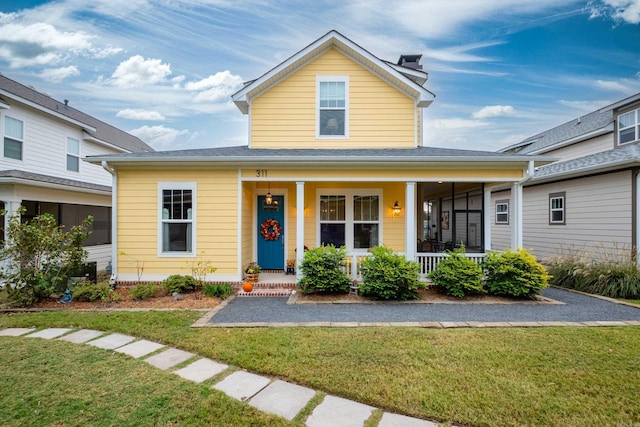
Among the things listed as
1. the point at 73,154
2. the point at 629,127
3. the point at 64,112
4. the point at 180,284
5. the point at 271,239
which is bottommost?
the point at 180,284

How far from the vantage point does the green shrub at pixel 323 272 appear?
6.89 metres

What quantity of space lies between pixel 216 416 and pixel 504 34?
18101 millimetres

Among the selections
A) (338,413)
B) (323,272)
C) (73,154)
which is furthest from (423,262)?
(73,154)

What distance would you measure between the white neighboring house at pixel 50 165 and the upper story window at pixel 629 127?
1933 cm

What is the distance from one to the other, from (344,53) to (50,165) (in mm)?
11146

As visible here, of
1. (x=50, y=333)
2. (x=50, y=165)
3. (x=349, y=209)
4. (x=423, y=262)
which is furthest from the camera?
(x=50, y=165)

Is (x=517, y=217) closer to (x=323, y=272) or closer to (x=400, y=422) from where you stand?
(x=323, y=272)

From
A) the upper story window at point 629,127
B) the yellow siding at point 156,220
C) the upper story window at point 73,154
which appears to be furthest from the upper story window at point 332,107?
the upper story window at point 629,127

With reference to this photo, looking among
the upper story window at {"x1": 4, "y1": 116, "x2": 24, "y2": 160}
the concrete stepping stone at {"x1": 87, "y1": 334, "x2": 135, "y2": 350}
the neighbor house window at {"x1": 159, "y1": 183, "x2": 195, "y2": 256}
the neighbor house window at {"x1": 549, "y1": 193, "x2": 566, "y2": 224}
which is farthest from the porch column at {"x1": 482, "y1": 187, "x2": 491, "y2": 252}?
the upper story window at {"x1": 4, "y1": 116, "x2": 24, "y2": 160}

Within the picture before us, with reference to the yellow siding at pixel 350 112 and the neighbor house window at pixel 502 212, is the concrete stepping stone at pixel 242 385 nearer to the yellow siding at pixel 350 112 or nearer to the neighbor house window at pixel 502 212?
the yellow siding at pixel 350 112

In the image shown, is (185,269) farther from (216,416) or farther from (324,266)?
(216,416)

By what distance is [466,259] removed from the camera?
7086mm

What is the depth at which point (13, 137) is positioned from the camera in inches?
373

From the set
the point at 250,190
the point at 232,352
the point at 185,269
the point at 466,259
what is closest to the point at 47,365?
the point at 232,352
